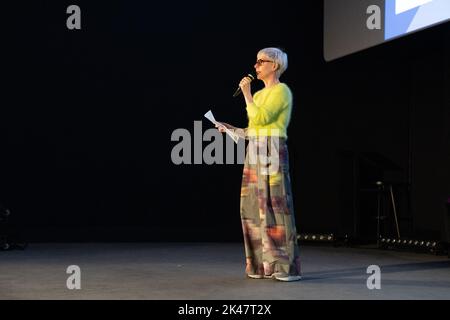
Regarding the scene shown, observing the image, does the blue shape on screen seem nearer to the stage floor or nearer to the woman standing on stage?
the stage floor

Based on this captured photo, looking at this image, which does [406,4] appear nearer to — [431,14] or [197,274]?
[431,14]

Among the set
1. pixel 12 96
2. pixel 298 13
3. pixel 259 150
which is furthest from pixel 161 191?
pixel 259 150

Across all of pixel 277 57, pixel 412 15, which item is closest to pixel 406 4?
pixel 412 15

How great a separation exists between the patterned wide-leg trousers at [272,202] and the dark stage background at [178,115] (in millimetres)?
2739

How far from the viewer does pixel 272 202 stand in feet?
12.2

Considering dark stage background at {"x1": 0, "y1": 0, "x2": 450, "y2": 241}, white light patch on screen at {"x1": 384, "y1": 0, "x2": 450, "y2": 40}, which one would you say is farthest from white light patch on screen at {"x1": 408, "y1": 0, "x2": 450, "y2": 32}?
dark stage background at {"x1": 0, "y1": 0, "x2": 450, "y2": 241}

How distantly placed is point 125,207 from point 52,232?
0.68 m

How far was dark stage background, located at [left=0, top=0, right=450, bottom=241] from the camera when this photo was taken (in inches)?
253

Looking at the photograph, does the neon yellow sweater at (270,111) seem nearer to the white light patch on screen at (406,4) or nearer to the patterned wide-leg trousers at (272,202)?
the patterned wide-leg trousers at (272,202)

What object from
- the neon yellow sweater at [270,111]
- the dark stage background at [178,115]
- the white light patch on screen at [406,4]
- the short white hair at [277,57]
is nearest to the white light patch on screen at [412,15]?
the white light patch on screen at [406,4]

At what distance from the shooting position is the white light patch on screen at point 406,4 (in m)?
5.05

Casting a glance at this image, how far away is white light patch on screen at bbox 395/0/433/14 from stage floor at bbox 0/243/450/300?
1782 millimetres

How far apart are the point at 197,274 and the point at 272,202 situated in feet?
2.52

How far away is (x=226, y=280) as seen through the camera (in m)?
3.92
